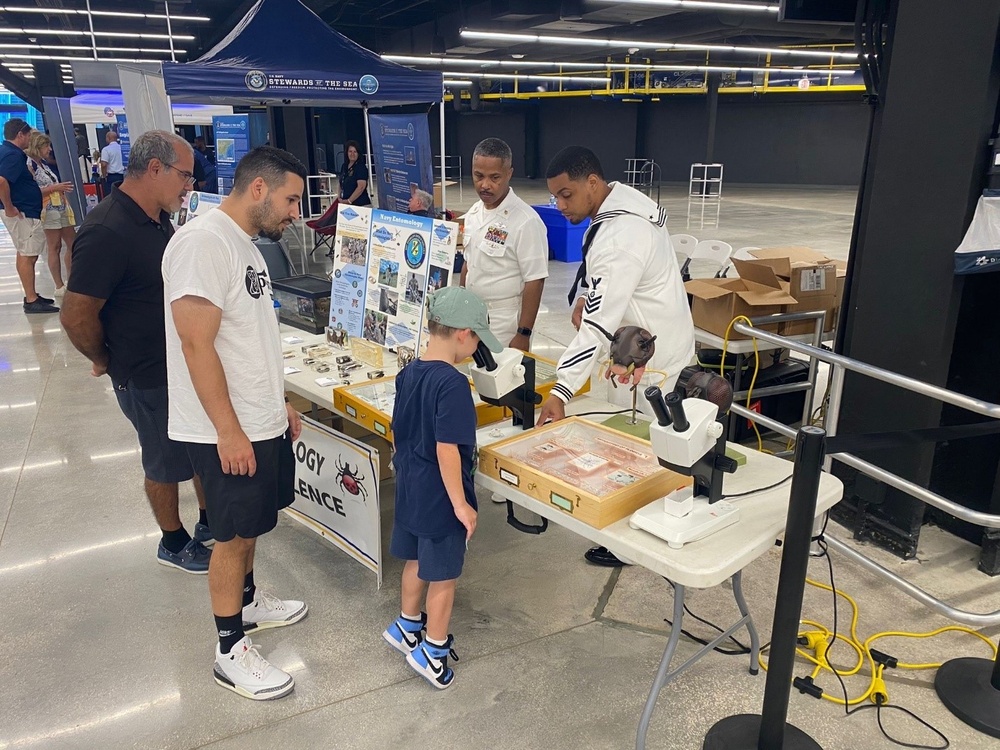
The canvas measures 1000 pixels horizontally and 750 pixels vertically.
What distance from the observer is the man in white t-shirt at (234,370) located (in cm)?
189

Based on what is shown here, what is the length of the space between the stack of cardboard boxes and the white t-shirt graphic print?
2.24 metres

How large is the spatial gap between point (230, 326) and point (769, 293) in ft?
8.96

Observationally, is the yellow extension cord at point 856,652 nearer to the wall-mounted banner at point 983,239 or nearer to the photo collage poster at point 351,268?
the wall-mounted banner at point 983,239

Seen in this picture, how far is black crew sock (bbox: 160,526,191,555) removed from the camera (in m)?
2.99

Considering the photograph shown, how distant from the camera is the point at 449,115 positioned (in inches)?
1119

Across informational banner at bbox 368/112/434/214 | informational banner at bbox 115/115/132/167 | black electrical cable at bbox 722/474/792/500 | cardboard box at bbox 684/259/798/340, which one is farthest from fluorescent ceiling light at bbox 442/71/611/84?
black electrical cable at bbox 722/474/792/500

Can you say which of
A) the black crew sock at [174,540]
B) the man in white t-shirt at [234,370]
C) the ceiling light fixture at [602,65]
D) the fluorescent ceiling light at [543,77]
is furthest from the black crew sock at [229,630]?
the fluorescent ceiling light at [543,77]

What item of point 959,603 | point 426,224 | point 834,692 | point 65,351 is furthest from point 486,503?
point 65,351

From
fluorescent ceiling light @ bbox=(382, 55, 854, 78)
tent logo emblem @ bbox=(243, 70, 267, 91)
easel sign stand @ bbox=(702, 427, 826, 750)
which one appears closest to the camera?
easel sign stand @ bbox=(702, 427, 826, 750)

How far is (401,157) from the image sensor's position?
7.61 m

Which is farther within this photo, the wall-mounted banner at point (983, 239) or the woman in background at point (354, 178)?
the woman in background at point (354, 178)

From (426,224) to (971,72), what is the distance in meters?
2.11

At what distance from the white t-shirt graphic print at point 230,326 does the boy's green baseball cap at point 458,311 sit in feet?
1.64

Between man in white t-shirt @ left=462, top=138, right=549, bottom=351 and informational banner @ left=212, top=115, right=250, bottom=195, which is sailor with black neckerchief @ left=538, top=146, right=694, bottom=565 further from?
informational banner @ left=212, top=115, right=250, bottom=195
